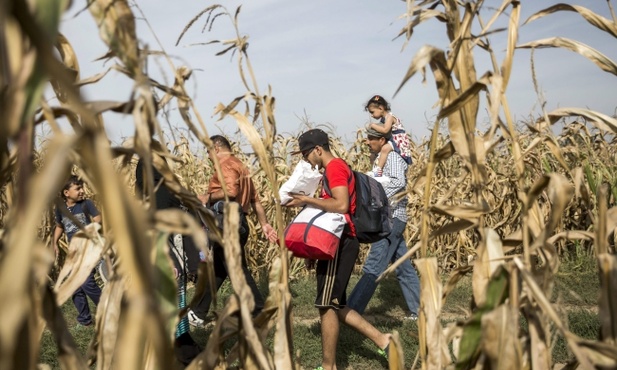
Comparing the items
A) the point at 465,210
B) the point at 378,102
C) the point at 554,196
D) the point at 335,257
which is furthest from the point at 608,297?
the point at 378,102

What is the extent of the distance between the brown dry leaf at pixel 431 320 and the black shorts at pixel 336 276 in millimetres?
2989

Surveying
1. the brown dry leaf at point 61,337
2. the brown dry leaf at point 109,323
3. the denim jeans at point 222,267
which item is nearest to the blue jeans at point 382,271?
the denim jeans at point 222,267

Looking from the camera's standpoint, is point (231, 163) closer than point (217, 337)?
No

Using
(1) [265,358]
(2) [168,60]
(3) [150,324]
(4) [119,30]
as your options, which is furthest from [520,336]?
(3) [150,324]

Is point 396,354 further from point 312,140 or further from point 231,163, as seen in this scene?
point 231,163

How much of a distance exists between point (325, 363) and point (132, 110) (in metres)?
3.90

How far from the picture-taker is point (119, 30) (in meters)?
1.37

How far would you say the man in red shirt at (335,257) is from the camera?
4.89 meters

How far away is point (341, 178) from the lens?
4961mm

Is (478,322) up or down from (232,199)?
down

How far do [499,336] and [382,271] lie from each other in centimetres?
513

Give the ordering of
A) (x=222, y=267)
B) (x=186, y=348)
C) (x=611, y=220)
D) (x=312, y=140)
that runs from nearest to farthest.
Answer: (x=611, y=220)
(x=312, y=140)
(x=186, y=348)
(x=222, y=267)

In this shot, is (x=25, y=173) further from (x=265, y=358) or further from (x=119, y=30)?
(x=265, y=358)

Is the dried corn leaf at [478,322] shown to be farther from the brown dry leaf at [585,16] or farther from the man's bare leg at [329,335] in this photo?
the man's bare leg at [329,335]
